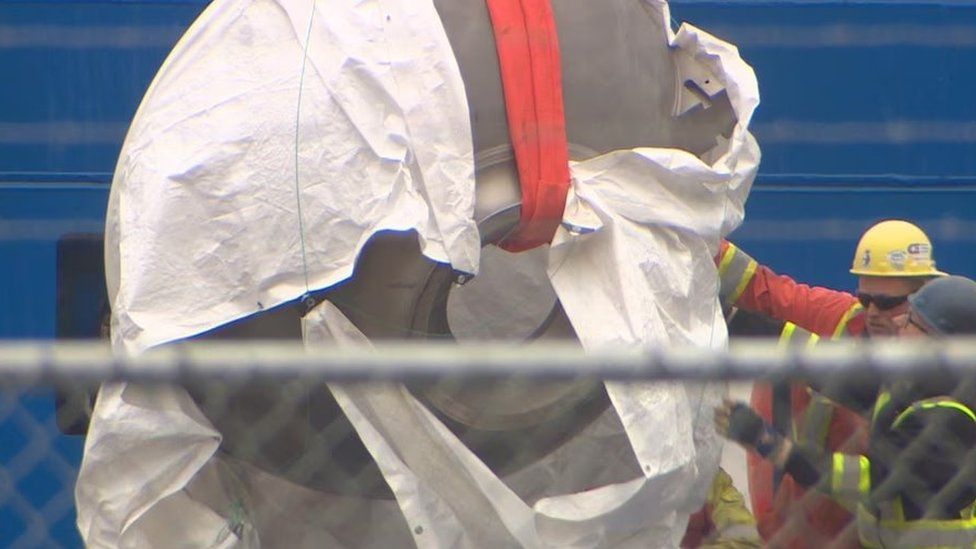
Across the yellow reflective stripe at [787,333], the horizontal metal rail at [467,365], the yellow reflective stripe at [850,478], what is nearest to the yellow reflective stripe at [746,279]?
the yellow reflective stripe at [787,333]

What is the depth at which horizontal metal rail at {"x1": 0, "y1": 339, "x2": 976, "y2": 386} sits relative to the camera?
185 cm

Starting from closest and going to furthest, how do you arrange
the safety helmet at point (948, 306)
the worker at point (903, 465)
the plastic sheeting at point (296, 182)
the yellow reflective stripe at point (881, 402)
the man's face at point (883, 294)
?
1. the plastic sheeting at point (296, 182)
2. the worker at point (903, 465)
3. the yellow reflective stripe at point (881, 402)
4. the safety helmet at point (948, 306)
5. the man's face at point (883, 294)

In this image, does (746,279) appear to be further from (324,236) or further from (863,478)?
(324,236)

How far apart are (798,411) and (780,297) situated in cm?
45

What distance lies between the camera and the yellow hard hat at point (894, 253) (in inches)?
169

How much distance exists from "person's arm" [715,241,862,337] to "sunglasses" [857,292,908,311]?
0.08 m

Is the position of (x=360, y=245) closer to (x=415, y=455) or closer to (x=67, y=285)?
(x=415, y=455)

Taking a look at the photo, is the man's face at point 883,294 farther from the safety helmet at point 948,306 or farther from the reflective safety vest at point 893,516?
the reflective safety vest at point 893,516

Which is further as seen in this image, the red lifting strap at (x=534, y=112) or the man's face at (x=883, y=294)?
the man's face at (x=883, y=294)

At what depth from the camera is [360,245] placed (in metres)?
3.02

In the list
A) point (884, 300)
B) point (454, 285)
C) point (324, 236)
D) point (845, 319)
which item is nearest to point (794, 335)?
point (845, 319)

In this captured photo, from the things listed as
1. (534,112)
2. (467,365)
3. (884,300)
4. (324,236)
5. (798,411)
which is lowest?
(798,411)

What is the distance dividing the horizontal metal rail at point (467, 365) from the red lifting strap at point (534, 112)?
3.94 ft

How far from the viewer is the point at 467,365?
74.5 inches
